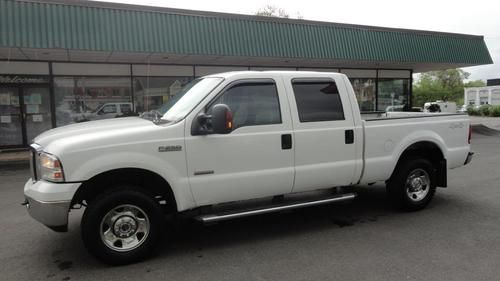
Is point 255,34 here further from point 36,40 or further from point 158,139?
point 158,139

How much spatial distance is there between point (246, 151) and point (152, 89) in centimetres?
1192

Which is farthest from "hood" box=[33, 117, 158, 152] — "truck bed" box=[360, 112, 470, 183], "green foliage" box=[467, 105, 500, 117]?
"green foliage" box=[467, 105, 500, 117]

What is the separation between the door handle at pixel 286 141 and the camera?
4.80m

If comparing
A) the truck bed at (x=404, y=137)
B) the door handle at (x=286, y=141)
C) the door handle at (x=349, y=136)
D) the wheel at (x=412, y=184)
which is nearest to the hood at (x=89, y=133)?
the door handle at (x=286, y=141)

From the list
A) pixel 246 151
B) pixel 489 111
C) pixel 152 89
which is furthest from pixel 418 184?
pixel 489 111

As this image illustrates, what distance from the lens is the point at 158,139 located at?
13.9 ft

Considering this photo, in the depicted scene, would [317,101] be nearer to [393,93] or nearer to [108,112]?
[108,112]

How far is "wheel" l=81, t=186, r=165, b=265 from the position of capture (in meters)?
4.04

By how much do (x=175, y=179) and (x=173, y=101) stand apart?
4.00 ft

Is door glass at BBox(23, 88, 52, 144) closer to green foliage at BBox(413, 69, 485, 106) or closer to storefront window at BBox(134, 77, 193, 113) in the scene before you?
storefront window at BBox(134, 77, 193, 113)

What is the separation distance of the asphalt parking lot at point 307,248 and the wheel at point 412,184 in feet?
0.62

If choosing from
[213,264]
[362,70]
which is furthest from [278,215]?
[362,70]

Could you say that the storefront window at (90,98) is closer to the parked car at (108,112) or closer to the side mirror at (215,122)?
the parked car at (108,112)

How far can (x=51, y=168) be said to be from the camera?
3924 millimetres
